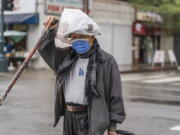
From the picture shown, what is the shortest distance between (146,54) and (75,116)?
29946mm

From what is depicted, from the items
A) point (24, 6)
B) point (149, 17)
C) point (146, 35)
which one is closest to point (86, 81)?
point (24, 6)

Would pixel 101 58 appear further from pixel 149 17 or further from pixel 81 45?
pixel 149 17

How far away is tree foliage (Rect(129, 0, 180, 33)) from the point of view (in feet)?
105

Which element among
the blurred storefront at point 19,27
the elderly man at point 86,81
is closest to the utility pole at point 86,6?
the blurred storefront at point 19,27

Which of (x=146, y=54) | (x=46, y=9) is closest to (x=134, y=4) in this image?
(x=146, y=54)

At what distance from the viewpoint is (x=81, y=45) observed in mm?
Answer: 4195

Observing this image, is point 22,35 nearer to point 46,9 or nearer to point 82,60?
point 46,9

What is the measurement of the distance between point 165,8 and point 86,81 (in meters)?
28.5

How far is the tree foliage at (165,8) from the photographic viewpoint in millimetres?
31984

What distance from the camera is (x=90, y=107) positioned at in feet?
13.8

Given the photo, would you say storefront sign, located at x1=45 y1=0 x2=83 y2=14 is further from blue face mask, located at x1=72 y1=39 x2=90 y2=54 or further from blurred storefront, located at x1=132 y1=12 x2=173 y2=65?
blue face mask, located at x1=72 y1=39 x2=90 y2=54

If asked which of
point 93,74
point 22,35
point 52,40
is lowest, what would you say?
point 22,35

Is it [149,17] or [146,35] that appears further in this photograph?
[149,17]

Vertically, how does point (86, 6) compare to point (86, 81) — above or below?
below
